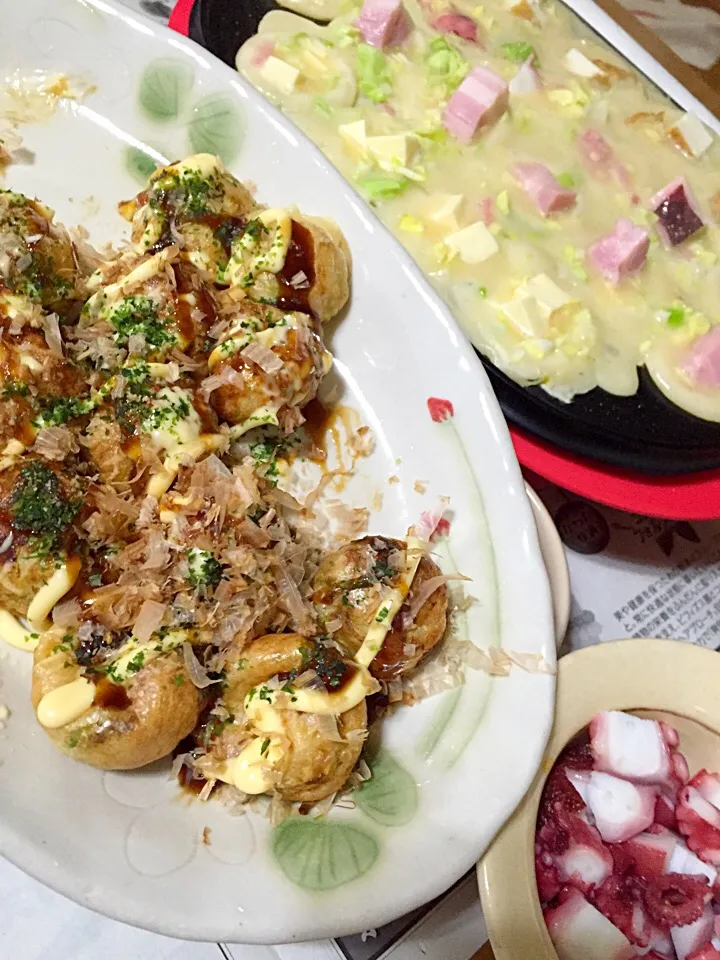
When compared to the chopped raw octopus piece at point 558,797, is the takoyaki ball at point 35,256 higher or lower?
higher

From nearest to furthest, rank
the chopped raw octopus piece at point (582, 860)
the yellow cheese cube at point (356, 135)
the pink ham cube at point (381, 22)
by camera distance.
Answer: the chopped raw octopus piece at point (582, 860), the yellow cheese cube at point (356, 135), the pink ham cube at point (381, 22)

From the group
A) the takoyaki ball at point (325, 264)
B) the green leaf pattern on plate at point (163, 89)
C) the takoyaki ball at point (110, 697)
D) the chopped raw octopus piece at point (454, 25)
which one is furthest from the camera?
the chopped raw octopus piece at point (454, 25)

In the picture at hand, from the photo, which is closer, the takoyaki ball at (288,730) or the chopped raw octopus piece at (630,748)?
the takoyaki ball at (288,730)

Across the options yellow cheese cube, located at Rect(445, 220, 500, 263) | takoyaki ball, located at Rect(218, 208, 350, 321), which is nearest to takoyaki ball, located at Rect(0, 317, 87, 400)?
takoyaki ball, located at Rect(218, 208, 350, 321)

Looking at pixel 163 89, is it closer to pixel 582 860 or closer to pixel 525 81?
pixel 525 81

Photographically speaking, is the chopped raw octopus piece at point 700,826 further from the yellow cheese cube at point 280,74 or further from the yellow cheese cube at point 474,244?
the yellow cheese cube at point 280,74

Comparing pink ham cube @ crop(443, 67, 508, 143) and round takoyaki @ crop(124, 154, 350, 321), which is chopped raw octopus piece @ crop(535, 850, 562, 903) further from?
pink ham cube @ crop(443, 67, 508, 143)

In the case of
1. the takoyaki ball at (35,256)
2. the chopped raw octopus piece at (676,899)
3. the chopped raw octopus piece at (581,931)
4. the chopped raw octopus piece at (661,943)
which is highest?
the takoyaki ball at (35,256)

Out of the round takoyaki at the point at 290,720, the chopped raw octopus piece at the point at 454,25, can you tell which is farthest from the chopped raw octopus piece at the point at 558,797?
the chopped raw octopus piece at the point at 454,25
